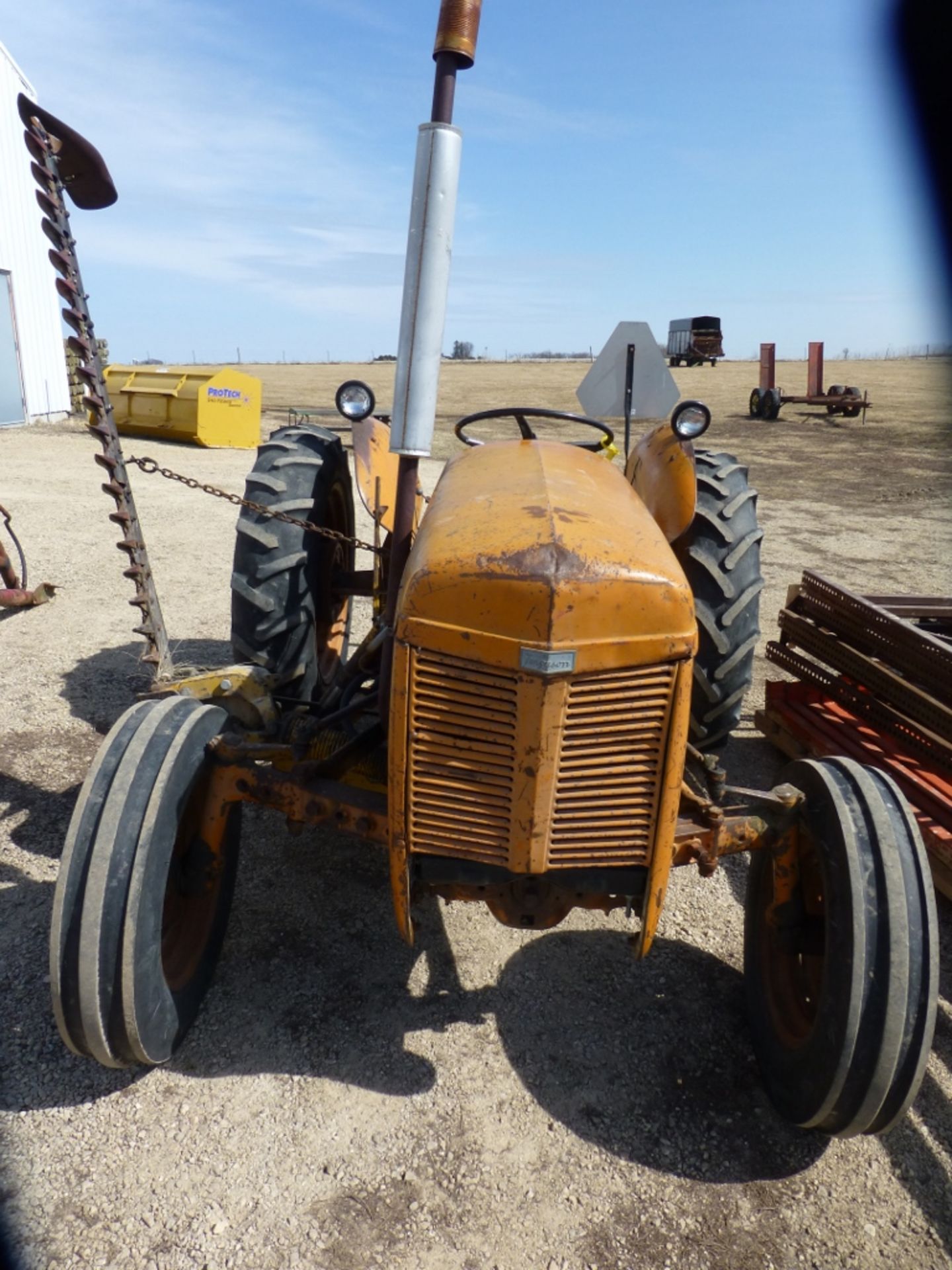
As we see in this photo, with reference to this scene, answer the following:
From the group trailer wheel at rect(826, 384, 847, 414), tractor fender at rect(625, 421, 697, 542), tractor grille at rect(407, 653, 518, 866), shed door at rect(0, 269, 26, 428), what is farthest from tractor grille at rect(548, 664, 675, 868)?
trailer wheel at rect(826, 384, 847, 414)

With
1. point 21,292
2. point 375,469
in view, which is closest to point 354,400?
point 375,469

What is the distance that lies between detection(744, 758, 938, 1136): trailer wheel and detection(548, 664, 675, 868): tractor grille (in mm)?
559

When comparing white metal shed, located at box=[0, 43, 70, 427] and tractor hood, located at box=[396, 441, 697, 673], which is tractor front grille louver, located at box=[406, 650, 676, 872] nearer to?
tractor hood, located at box=[396, 441, 697, 673]

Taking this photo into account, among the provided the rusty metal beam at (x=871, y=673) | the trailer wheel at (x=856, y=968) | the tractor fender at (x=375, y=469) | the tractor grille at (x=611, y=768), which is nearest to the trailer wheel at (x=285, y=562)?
the tractor fender at (x=375, y=469)

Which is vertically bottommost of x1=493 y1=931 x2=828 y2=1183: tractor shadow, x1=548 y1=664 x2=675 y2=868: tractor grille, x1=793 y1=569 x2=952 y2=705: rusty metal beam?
x1=493 y1=931 x2=828 y2=1183: tractor shadow

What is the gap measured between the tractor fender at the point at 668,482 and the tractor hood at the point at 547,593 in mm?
1073

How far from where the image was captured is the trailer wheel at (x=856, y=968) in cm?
210

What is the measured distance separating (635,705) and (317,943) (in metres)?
1.56

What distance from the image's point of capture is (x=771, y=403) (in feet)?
70.6

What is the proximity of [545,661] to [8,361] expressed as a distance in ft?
53.1

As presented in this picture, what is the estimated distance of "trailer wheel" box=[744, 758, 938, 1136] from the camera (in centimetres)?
210

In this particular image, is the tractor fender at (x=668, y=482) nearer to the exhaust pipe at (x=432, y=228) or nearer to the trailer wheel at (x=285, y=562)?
the exhaust pipe at (x=432, y=228)

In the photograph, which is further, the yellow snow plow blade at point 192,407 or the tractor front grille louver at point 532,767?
the yellow snow plow blade at point 192,407

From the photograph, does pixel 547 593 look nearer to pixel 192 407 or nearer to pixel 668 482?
pixel 668 482
